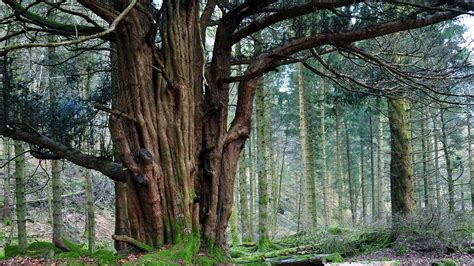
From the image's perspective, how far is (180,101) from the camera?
5250 millimetres

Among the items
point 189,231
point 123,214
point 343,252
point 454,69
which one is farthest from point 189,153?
point 343,252

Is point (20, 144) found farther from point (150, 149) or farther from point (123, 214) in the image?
point (150, 149)

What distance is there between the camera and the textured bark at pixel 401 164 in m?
9.91

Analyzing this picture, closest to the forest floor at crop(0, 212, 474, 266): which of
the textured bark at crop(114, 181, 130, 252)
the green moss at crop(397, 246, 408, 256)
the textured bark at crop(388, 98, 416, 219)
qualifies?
the green moss at crop(397, 246, 408, 256)

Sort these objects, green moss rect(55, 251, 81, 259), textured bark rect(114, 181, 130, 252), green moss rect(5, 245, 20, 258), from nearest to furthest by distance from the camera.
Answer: green moss rect(55, 251, 81, 259), green moss rect(5, 245, 20, 258), textured bark rect(114, 181, 130, 252)

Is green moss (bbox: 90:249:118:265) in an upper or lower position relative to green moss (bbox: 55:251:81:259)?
lower

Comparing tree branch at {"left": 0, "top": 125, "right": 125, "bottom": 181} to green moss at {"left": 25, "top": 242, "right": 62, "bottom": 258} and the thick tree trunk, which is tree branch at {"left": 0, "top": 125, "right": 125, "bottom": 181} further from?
green moss at {"left": 25, "top": 242, "right": 62, "bottom": 258}

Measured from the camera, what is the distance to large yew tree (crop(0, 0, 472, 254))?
16.1ft

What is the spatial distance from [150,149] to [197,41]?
70.0 inches

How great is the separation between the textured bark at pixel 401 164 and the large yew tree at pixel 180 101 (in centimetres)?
511

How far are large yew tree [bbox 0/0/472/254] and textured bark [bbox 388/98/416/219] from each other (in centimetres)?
511

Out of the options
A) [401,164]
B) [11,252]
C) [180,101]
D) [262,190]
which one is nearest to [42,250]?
[11,252]

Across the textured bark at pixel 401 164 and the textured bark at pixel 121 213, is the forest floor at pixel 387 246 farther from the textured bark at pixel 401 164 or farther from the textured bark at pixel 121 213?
the textured bark at pixel 121 213

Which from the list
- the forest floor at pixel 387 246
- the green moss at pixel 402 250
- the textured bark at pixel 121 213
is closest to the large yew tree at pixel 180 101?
the forest floor at pixel 387 246
